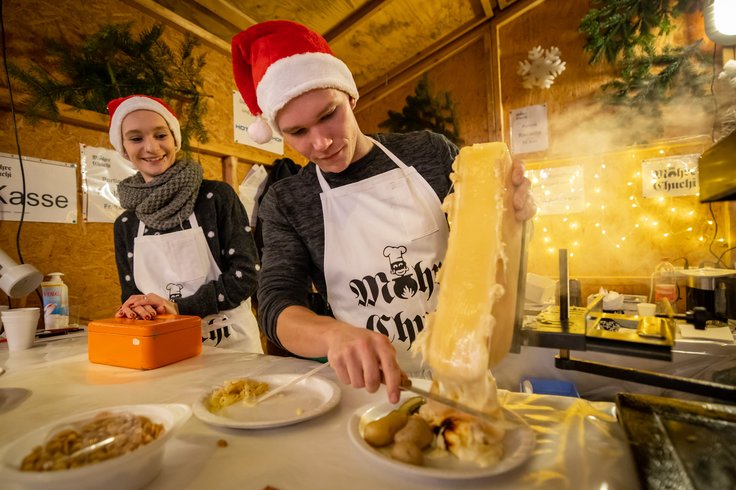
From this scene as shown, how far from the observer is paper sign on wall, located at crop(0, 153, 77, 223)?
7.55 ft

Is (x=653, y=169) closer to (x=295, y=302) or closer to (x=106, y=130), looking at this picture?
(x=295, y=302)

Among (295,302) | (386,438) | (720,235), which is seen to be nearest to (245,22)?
(295,302)

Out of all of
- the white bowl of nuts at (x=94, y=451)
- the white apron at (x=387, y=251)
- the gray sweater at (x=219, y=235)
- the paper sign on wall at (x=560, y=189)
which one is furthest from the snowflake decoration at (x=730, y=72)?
the white bowl of nuts at (x=94, y=451)

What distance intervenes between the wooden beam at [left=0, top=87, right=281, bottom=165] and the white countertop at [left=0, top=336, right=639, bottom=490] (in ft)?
6.09

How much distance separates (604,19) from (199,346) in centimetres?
420

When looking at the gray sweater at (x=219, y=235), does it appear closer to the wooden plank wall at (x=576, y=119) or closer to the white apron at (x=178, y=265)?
the white apron at (x=178, y=265)

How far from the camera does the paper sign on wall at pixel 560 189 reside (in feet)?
13.4

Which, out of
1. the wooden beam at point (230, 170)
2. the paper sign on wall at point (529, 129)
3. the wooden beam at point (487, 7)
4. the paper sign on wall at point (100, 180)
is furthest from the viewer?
the paper sign on wall at point (529, 129)

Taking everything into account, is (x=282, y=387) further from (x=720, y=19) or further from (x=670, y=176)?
(x=670, y=176)

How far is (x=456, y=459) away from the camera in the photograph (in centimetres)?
75

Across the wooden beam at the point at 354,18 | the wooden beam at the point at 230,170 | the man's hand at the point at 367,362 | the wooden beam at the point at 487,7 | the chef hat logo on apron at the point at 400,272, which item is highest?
the wooden beam at the point at 487,7

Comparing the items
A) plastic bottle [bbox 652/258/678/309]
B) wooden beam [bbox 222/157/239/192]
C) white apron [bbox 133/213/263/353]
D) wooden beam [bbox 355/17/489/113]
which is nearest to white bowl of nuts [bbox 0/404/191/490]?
white apron [bbox 133/213/263/353]

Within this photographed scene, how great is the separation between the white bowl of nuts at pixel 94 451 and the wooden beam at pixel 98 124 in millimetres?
2509

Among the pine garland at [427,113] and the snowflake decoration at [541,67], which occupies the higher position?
the snowflake decoration at [541,67]
